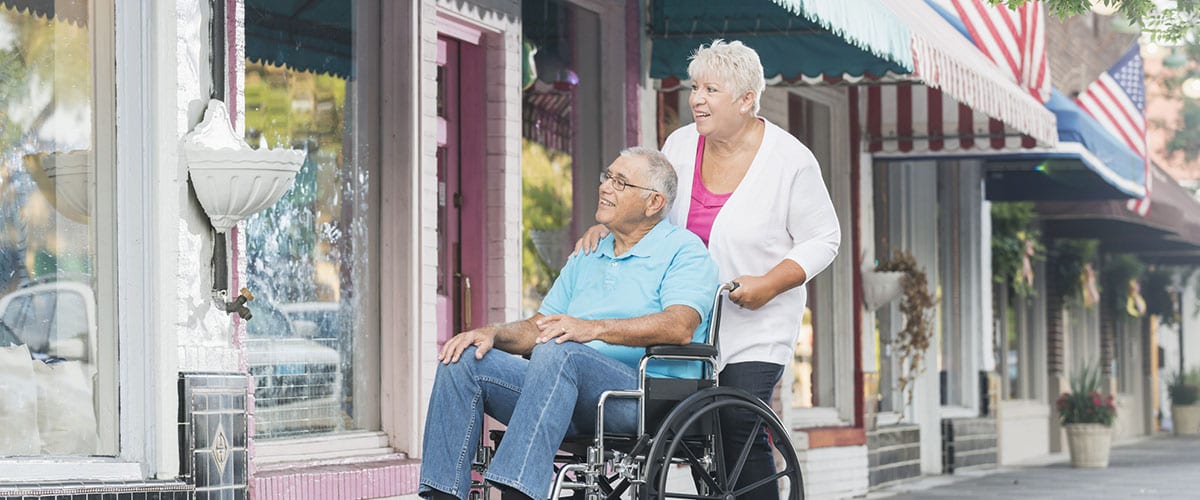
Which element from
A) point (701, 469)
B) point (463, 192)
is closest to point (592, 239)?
point (701, 469)

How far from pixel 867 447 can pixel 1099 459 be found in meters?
5.33

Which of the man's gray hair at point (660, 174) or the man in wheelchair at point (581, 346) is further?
the man's gray hair at point (660, 174)

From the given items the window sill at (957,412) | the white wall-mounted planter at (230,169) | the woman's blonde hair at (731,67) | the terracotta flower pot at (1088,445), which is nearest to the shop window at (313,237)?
the white wall-mounted planter at (230,169)

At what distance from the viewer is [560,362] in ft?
16.6

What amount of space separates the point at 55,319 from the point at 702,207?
1.96 meters

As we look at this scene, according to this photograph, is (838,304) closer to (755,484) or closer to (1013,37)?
(1013,37)

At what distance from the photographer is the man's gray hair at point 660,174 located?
5.49 meters

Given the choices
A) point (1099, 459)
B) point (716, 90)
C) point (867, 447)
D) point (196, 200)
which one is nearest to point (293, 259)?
point (196, 200)

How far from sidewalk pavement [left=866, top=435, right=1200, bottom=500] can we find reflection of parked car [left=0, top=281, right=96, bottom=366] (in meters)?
7.83

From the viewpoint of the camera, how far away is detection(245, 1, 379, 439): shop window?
23.6ft

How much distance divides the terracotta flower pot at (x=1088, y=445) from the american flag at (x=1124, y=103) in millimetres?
2201

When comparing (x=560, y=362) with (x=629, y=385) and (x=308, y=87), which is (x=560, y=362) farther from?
(x=308, y=87)

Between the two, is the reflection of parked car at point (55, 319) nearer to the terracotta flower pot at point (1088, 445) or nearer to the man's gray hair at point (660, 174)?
the man's gray hair at point (660, 174)

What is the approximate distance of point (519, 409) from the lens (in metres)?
5.00
